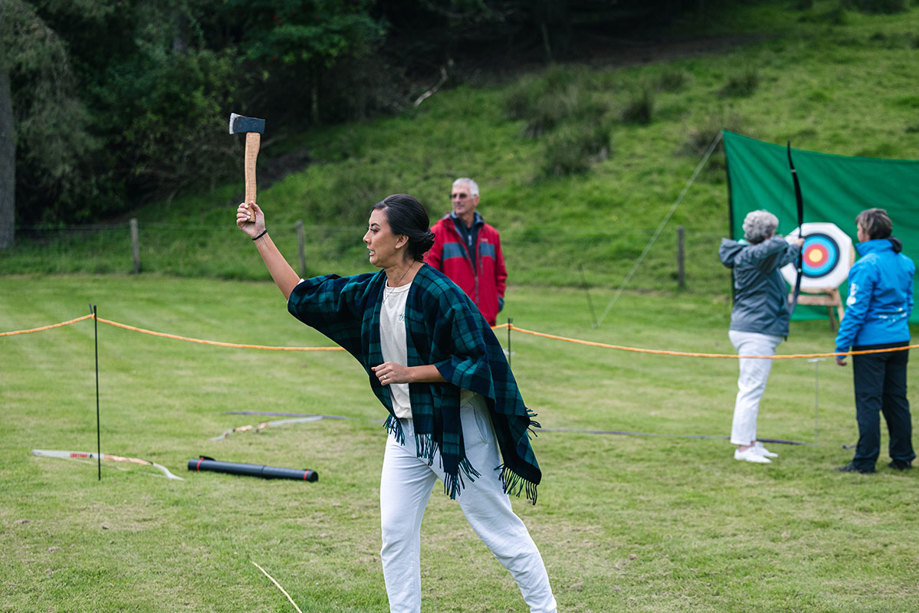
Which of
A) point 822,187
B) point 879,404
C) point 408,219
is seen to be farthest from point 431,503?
point 822,187

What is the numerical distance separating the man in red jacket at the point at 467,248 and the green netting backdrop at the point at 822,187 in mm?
6922

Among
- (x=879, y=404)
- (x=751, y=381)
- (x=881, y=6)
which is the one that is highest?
(x=881, y=6)

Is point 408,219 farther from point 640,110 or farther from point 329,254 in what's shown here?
point 640,110

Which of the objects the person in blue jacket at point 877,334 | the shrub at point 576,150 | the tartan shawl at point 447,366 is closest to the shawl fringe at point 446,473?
the tartan shawl at point 447,366

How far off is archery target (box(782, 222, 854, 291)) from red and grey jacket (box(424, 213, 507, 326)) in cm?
715

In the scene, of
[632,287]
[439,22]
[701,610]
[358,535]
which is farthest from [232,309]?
[439,22]

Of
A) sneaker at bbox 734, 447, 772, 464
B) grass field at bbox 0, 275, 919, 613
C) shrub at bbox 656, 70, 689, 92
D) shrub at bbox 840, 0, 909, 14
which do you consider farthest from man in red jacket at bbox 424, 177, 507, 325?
shrub at bbox 840, 0, 909, 14

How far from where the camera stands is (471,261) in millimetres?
7055

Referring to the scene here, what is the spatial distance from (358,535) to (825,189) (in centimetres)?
1042

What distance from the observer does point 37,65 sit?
2006 cm

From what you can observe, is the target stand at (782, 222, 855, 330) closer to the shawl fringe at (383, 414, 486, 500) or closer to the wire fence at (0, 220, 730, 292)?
the wire fence at (0, 220, 730, 292)

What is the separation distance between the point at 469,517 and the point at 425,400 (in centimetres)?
52

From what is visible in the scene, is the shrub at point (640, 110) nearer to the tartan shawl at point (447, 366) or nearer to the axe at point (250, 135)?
the axe at point (250, 135)

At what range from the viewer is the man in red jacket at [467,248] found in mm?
6895
